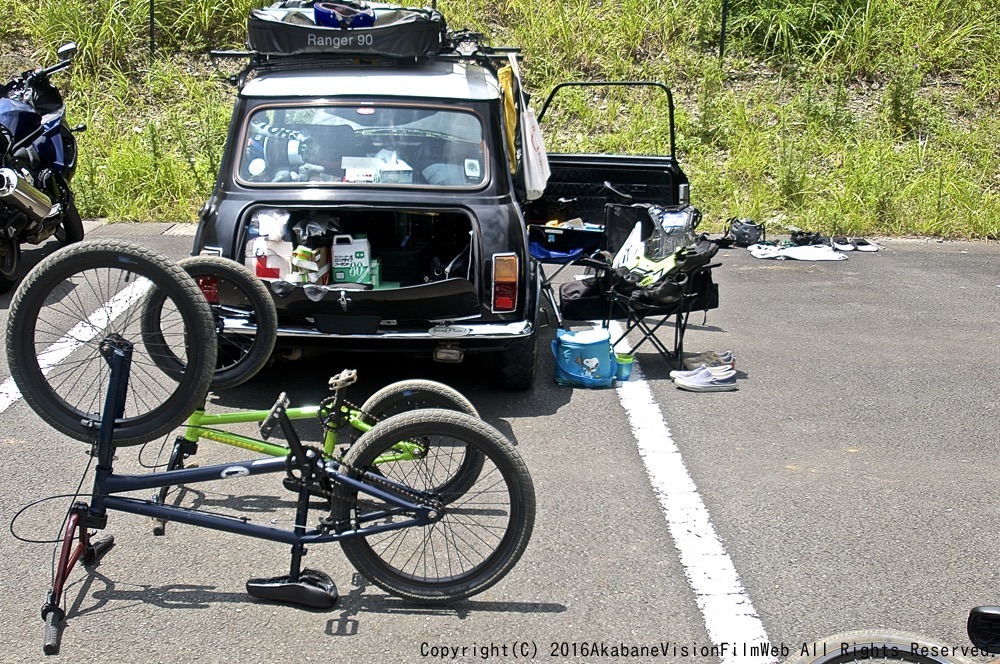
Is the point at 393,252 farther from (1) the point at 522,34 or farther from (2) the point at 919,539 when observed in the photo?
(1) the point at 522,34

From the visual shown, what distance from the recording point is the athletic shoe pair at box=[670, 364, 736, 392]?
633 cm

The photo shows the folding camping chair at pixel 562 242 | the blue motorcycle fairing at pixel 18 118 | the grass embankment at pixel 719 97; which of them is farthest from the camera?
the grass embankment at pixel 719 97

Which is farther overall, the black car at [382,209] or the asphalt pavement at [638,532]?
the black car at [382,209]

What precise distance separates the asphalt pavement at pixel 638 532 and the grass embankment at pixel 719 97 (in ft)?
16.9

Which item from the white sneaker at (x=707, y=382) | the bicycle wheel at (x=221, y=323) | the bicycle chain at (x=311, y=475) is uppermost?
the bicycle wheel at (x=221, y=323)

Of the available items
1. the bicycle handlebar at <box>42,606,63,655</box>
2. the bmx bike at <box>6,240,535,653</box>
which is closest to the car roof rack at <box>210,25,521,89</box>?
the bmx bike at <box>6,240,535,653</box>

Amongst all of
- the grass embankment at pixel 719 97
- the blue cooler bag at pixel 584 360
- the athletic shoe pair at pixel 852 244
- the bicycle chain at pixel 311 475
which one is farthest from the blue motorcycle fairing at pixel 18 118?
the athletic shoe pair at pixel 852 244

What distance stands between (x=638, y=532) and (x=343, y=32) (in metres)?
3.81

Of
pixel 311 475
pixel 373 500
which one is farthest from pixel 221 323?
pixel 373 500

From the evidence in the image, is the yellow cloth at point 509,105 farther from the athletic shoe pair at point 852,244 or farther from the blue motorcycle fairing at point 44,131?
the athletic shoe pair at point 852,244

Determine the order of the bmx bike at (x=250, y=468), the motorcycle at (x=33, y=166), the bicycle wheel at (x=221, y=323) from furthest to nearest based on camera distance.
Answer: the motorcycle at (x=33, y=166) → the bicycle wheel at (x=221, y=323) → the bmx bike at (x=250, y=468)

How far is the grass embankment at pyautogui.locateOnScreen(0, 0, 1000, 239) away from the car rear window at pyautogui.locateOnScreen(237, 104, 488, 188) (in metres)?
5.39

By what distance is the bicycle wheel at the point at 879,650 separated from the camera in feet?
8.50

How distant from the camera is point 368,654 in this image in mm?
3539
